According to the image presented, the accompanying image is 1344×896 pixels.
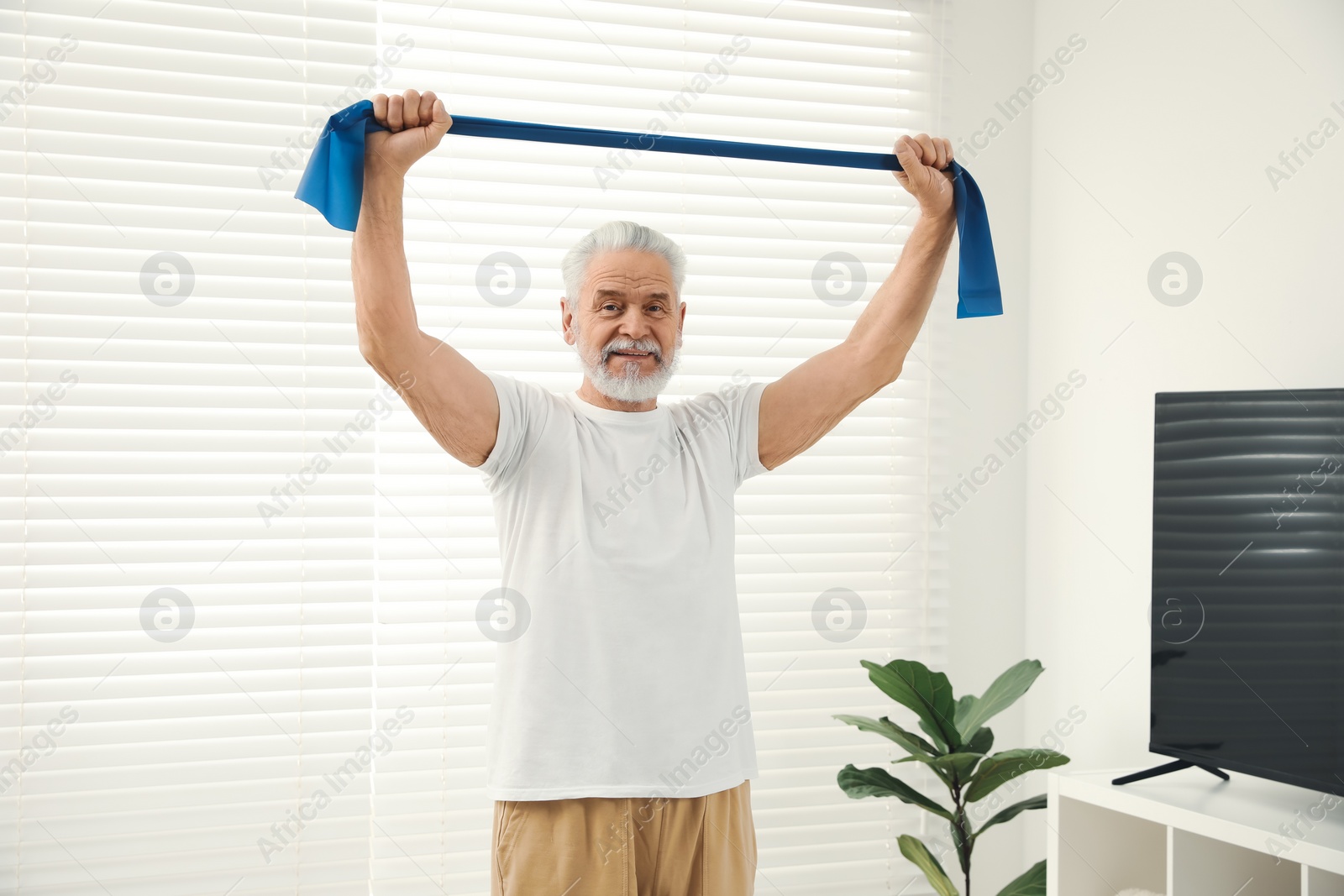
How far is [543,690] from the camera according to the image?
139 centimetres

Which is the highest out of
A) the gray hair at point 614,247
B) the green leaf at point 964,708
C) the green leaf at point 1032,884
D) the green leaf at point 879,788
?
the gray hair at point 614,247

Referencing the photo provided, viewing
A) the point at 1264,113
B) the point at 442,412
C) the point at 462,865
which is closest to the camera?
the point at 442,412

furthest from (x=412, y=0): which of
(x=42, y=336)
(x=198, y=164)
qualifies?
(x=42, y=336)

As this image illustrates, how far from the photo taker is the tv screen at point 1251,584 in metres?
1.52

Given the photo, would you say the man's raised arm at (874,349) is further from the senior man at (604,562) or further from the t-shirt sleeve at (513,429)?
the t-shirt sleeve at (513,429)

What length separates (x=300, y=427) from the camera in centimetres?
209

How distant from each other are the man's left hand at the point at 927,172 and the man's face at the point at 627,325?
442mm

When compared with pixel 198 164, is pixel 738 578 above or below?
below

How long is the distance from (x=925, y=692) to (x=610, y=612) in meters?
0.92

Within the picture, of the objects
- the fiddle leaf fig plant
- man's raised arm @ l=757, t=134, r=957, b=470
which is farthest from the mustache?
the fiddle leaf fig plant

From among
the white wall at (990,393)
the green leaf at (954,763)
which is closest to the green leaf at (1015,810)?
the green leaf at (954,763)

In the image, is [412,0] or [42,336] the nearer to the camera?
[42,336]

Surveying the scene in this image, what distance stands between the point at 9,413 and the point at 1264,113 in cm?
262

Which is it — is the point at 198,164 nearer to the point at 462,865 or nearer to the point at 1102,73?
the point at 462,865
